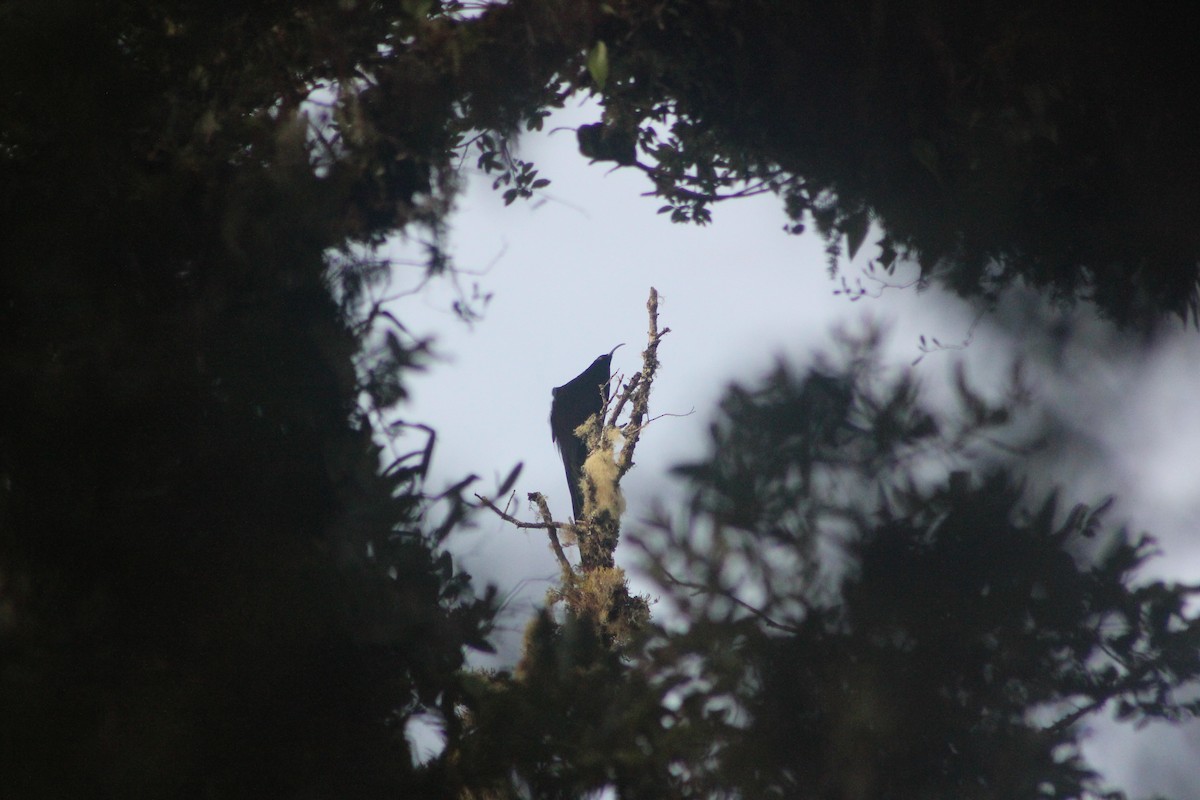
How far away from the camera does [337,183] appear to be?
148 cm

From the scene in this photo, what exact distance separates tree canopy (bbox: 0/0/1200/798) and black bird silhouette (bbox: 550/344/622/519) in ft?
3.12

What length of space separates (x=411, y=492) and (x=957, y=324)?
92 centimetres

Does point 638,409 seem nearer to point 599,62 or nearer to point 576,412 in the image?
point 576,412

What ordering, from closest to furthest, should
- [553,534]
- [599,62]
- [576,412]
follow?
[599,62] → [553,534] → [576,412]

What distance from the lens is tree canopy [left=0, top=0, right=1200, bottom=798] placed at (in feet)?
4.33

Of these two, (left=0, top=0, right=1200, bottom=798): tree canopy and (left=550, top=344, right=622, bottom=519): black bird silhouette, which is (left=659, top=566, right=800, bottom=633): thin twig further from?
(left=550, top=344, right=622, bottom=519): black bird silhouette

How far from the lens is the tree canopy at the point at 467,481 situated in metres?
1.32

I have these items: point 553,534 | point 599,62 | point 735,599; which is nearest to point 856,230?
point 599,62

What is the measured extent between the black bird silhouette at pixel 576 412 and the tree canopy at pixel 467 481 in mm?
951

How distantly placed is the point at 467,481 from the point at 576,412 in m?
1.14

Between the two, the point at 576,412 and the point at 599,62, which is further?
the point at 576,412

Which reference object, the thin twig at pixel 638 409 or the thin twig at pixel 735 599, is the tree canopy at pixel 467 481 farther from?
the thin twig at pixel 638 409

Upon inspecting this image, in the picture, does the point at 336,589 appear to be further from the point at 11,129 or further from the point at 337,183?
the point at 11,129

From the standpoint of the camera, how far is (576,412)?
2.64m
